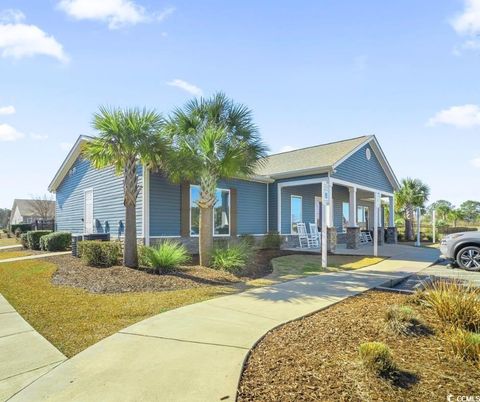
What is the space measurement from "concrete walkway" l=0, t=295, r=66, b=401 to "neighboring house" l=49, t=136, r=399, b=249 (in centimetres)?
719

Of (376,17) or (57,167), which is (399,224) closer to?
(376,17)

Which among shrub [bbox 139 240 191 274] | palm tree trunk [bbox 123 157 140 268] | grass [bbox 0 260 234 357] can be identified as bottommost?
grass [bbox 0 260 234 357]

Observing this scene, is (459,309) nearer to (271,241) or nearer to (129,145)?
(129,145)

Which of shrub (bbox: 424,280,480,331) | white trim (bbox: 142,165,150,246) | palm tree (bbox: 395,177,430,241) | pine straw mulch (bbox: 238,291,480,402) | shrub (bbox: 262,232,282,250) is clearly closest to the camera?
pine straw mulch (bbox: 238,291,480,402)

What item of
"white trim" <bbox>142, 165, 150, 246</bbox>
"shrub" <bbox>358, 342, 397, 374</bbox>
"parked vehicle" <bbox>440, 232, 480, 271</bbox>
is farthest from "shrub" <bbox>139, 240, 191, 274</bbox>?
"parked vehicle" <bbox>440, 232, 480, 271</bbox>

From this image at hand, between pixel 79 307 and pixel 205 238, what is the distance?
4704 millimetres

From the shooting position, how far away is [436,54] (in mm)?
7977

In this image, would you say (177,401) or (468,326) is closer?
(177,401)

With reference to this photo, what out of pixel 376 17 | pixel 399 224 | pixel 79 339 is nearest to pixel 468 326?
pixel 79 339

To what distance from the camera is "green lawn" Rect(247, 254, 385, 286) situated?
853 cm

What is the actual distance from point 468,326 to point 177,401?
3.62 meters

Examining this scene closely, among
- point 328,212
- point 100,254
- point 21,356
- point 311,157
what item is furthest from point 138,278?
point 311,157

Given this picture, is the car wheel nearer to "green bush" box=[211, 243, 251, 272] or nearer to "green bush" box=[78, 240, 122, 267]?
"green bush" box=[211, 243, 251, 272]

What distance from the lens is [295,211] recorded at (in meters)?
17.5
